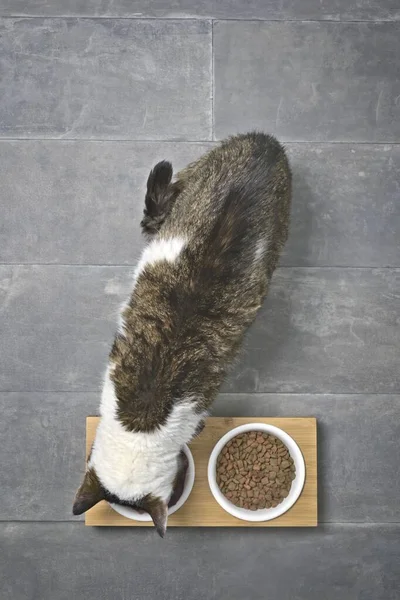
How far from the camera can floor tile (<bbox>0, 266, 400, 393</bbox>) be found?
1844mm

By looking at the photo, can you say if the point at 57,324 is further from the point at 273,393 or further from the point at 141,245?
the point at 273,393

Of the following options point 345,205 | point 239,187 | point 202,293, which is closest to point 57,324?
point 202,293

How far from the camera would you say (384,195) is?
1914 mm

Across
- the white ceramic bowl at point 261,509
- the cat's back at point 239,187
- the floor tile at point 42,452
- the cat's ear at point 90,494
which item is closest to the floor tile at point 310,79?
the cat's back at point 239,187

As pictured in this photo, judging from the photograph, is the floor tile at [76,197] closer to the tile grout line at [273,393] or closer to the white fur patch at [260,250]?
the tile grout line at [273,393]

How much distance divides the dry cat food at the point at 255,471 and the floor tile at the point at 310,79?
90cm

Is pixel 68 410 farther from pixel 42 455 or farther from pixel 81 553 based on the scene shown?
pixel 81 553

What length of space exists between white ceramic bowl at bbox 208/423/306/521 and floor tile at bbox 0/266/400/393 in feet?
0.58

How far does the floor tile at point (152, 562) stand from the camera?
1.81 metres

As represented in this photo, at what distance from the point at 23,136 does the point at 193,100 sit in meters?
0.51

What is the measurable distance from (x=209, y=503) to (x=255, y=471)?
149 mm

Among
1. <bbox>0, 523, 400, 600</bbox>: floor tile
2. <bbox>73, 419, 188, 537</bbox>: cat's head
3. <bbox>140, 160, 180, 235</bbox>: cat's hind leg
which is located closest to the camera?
<bbox>73, 419, 188, 537</bbox>: cat's head

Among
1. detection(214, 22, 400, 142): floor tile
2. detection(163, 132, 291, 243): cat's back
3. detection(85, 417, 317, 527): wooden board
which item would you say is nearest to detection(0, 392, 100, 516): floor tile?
detection(85, 417, 317, 527): wooden board

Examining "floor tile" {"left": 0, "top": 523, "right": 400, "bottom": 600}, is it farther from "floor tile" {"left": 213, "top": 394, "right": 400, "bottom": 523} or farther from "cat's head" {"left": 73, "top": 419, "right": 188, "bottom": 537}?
"cat's head" {"left": 73, "top": 419, "right": 188, "bottom": 537}
